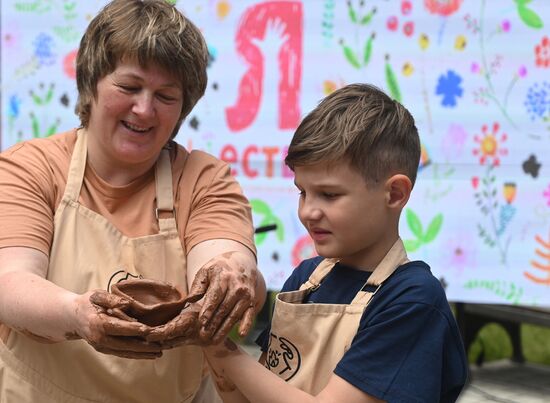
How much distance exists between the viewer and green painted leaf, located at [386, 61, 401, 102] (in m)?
4.35

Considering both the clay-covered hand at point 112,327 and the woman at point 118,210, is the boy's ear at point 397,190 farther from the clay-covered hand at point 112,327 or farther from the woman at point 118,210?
the clay-covered hand at point 112,327

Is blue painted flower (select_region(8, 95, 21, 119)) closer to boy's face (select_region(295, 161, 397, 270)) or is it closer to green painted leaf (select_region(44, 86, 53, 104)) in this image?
green painted leaf (select_region(44, 86, 53, 104))

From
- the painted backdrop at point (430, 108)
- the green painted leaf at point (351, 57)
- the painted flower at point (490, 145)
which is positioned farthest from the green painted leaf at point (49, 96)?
the painted flower at point (490, 145)

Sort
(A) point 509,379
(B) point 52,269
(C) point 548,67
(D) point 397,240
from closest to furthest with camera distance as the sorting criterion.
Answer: (D) point 397,240 < (B) point 52,269 < (C) point 548,67 < (A) point 509,379

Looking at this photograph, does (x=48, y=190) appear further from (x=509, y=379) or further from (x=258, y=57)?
(x=509, y=379)

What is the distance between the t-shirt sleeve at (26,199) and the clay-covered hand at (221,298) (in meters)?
0.44

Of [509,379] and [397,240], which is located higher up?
[397,240]

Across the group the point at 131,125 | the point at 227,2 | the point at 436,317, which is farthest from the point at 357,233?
the point at 227,2

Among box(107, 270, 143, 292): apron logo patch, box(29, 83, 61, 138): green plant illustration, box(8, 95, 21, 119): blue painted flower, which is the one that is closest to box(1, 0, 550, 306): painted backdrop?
box(29, 83, 61, 138): green plant illustration

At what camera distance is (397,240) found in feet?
6.89

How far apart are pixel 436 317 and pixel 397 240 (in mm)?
242

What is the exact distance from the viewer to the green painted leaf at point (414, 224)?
14.4ft

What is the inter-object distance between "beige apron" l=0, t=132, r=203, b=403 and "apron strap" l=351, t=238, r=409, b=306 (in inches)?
21.5

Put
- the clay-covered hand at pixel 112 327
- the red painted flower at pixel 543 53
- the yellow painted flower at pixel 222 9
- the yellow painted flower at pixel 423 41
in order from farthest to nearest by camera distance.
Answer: the yellow painted flower at pixel 222 9 → the yellow painted flower at pixel 423 41 → the red painted flower at pixel 543 53 → the clay-covered hand at pixel 112 327
